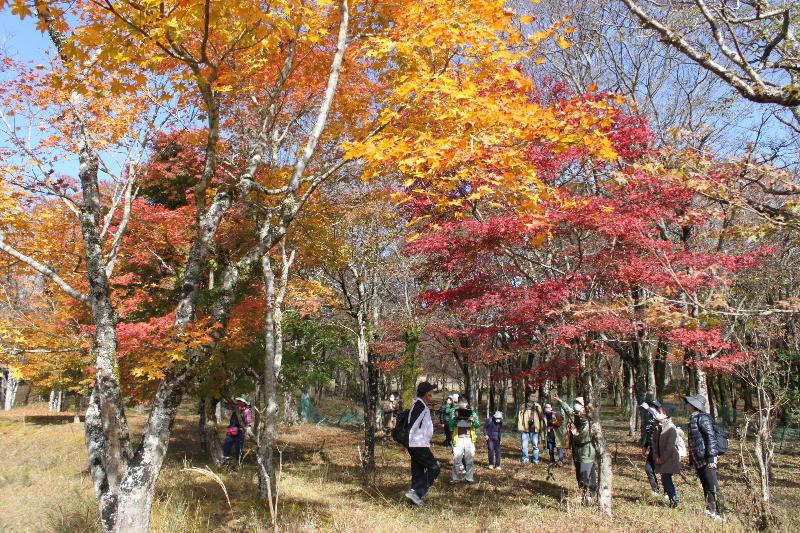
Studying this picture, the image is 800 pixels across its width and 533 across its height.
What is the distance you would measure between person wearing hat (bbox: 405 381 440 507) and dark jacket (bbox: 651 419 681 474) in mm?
3425

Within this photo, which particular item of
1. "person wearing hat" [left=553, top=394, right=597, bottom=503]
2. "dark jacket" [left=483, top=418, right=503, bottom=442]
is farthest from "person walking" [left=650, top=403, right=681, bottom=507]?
"dark jacket" [left=483, top=418, right=503, bottom=442]

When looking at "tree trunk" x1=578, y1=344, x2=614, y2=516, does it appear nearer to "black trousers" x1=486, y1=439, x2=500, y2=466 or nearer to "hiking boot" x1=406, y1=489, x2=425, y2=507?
"hiking boot" x1=406, y1=489, x2=425, y2=507

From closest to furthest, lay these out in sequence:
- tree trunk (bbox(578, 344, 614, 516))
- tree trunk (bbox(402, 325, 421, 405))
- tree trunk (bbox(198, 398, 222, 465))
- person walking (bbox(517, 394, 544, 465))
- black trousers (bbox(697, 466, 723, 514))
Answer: black trousers (bbox(697, 466, 723, 514)), tree trunk (bbox(578, 344, 614, 516)), person walking (bbox(517, 394, 544, 465)), tree trunk (bbox(198, 398, 222, 465)), tree trunk (bbox(402, 325, 421, 405))

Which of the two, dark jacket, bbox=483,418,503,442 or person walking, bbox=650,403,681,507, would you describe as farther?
dark jacket, bbox=483,418,503,442

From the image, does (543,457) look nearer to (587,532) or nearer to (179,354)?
(587,532)

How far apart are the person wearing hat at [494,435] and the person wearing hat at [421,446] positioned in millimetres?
4967

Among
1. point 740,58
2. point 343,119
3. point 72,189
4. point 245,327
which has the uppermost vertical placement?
point 343,119

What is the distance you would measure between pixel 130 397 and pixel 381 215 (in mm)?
7063

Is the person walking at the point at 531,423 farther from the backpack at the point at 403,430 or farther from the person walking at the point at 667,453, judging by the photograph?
the backpack at the point at 403,430

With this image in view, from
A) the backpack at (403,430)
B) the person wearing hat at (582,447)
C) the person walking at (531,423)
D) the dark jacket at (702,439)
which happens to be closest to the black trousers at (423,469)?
the backpack at (403,430)

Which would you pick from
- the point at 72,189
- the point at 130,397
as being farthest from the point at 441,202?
the point at 130,397

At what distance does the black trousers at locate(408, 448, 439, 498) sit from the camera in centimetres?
707

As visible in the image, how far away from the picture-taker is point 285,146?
36.5 feet

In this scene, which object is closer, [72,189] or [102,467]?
[102,467]
